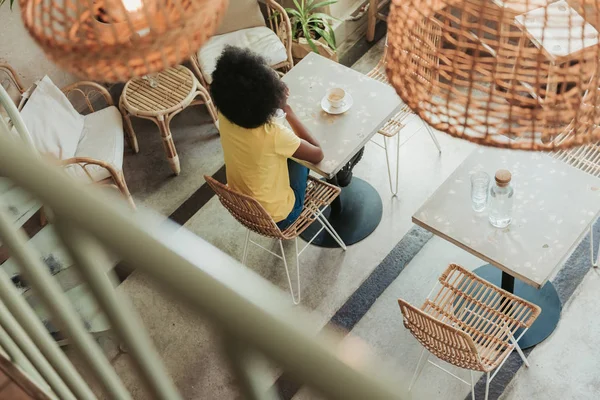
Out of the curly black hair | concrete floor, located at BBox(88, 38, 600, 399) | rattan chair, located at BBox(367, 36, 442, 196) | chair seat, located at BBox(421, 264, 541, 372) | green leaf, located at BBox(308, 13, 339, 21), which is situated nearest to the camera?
the curly black hair

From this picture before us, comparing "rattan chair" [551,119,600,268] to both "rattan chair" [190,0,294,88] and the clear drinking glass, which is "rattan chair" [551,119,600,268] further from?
"rattan chair" [190,0,294,88]

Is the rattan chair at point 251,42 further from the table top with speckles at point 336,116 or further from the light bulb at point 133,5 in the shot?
the light bulb at point 133,5

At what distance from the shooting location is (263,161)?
3.60 m

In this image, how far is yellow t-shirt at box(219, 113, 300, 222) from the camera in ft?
11.5

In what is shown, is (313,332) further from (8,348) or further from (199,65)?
(199,65)

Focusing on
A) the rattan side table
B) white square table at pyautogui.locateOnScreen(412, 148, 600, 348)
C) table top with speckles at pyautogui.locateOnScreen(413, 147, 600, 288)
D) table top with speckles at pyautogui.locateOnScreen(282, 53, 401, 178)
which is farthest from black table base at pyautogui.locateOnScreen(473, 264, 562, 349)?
the rattan side table

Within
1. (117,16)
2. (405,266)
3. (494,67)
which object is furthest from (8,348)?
(405,266)

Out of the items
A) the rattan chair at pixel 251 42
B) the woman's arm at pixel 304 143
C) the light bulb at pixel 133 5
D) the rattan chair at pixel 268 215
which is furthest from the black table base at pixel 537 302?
the light bulb at pixel 133 5

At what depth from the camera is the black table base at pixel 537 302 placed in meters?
3.92

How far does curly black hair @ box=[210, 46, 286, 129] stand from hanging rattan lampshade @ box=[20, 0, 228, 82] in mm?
1393

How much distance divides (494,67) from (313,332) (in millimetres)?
1159

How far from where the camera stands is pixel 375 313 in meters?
4.15

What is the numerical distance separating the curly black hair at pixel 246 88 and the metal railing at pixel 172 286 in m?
2.31

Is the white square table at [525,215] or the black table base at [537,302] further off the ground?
the white square table at [525,215]
